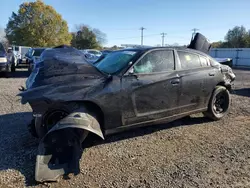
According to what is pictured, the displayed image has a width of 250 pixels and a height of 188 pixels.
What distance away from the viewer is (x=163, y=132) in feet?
15.6

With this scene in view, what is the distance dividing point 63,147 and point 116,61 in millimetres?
2014

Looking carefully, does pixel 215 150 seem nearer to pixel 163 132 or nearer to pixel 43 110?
pixel 163 132

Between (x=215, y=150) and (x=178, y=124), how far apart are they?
1362 millimetres

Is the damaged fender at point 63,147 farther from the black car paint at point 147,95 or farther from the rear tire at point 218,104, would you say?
the rear tire at point 218,104

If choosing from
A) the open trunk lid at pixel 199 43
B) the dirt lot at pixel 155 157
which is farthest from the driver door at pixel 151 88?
the open trunk lid at pixel 199 43

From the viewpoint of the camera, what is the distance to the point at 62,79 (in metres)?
3.64

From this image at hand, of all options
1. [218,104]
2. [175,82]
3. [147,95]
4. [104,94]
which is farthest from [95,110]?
[218,104]

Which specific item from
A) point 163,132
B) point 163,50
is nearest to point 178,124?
point 163,132

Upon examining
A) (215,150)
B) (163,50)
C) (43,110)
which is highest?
(163,50)

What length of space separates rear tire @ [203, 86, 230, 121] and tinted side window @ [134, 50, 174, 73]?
144 centimetres

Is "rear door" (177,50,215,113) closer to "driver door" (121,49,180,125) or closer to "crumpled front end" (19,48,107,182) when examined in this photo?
"driver door" (121,49,180,125)

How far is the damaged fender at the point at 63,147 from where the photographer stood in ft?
10.3

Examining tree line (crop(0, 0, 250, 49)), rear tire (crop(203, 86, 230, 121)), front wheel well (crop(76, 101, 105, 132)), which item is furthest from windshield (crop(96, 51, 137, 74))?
tree line (crop(0, 0, 250, 49))

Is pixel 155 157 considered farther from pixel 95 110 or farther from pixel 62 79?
pixel 62 79
